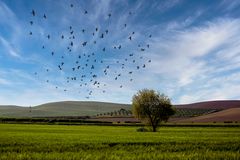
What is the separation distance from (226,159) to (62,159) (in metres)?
10.4

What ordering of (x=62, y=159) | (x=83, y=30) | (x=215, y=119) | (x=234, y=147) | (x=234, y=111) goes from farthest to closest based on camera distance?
(x=234, y=111), (x=215, y=119), (x=234, y=147), (x=83, y=30), (x=62, y=159)

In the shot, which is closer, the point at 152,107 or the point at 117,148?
the point at 117,148

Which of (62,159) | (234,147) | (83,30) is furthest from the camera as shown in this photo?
(234,147)

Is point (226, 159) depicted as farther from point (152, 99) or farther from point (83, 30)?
point (152, 99)

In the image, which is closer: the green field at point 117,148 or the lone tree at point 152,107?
the green field at point 117,148

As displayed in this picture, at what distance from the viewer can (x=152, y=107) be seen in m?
106

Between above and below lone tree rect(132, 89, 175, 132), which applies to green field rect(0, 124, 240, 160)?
below

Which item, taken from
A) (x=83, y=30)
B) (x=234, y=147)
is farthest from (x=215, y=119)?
(x=83, y=30)

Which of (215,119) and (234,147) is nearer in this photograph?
(234,147)

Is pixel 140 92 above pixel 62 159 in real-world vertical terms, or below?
above

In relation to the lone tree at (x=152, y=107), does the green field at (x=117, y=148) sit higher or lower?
lower

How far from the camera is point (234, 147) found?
38469mm

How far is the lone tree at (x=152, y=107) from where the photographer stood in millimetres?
103625

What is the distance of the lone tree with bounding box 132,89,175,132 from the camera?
104 meters
